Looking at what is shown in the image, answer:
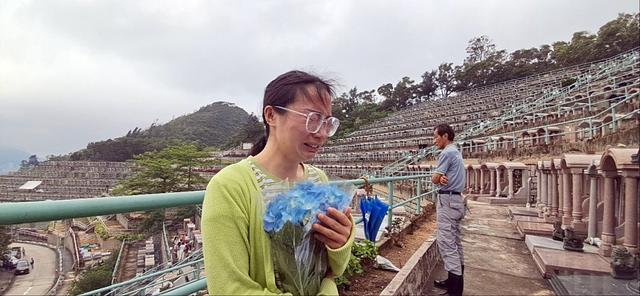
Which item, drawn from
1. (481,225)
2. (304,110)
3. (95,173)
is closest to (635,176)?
(481,225)

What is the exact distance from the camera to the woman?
0.81 meters

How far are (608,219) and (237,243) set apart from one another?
15.7 ft

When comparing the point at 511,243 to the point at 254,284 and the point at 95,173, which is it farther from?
the point at 95,173

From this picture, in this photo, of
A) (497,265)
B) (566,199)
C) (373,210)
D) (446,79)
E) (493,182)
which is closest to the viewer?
(373,210)

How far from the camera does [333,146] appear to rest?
146 ft

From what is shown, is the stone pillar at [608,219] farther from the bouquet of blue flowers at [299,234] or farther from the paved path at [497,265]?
the bouquet of blue flowers at [299,234]

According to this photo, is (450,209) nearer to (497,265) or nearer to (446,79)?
(497,265)

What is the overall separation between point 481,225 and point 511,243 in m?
1.34

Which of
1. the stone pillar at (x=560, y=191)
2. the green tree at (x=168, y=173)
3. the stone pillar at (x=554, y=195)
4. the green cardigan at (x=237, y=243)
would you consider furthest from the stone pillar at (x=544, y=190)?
the green tree at (x=168, y=173)

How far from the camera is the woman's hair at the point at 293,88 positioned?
3.37 feet

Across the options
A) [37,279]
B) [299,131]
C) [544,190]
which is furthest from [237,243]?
[37,279]

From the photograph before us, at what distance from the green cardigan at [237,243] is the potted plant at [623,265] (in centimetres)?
Result: 352

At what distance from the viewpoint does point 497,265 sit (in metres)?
3.93

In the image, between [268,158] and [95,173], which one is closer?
[268,158]
